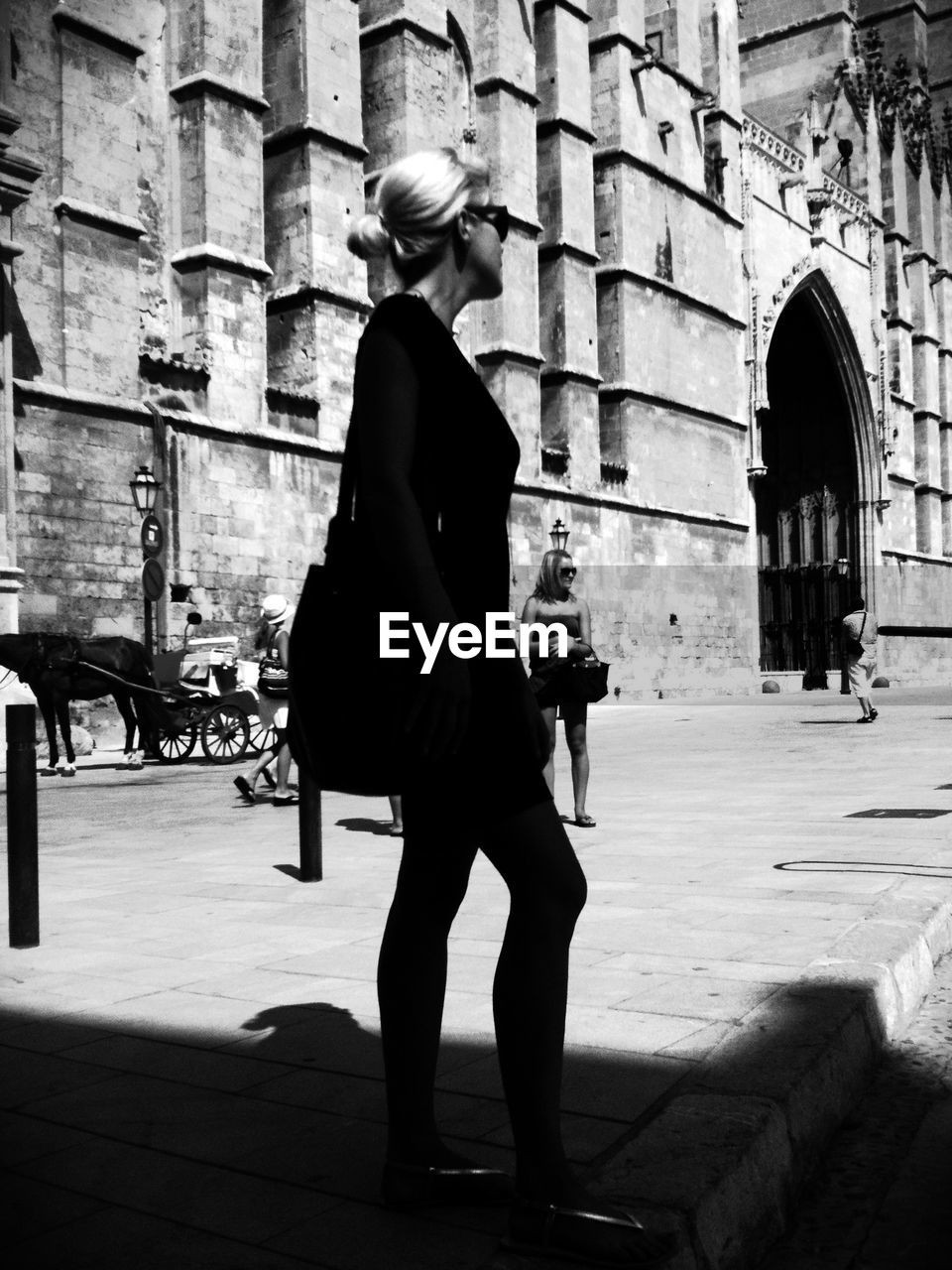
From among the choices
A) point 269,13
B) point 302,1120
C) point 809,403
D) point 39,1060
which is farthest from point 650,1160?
point 809,403

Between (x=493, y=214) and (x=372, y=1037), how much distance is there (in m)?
1.86

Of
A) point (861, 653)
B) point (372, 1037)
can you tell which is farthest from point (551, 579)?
point (861, 653)

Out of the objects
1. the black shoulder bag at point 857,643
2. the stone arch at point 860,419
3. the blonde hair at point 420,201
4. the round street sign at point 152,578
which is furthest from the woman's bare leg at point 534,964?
the stone arch at point 860,419

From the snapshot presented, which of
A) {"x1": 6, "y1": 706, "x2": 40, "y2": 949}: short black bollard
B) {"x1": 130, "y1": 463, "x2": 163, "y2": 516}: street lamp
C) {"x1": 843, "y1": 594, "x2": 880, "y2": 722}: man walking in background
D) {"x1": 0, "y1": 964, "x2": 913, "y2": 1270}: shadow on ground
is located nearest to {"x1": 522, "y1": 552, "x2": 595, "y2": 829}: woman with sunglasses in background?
{"x1": 6, "y1": 706, "x2": 40, "y2": 949}: short black bollard

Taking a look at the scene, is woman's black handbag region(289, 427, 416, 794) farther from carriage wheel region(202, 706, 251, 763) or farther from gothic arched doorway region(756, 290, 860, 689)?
gothic arched doorway region(756, 290, 860, 689)

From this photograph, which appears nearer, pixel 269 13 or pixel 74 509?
pixel 74 509

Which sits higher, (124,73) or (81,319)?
(124,73)

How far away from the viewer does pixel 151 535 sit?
16516mm

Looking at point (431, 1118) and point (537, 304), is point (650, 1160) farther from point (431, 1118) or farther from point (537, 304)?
point (537, 304)

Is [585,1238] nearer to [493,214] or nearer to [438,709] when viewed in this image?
[438,709]

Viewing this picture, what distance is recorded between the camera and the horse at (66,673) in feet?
40.9

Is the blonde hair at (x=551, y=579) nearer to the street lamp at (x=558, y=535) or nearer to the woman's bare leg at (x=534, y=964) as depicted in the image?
the woman's bare leg at (x=534, y=964)

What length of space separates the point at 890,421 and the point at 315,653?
1615 inches

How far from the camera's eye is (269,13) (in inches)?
810
